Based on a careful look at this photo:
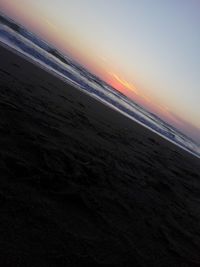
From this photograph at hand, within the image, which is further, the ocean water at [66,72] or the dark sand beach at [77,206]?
the ocean water at [66,72]

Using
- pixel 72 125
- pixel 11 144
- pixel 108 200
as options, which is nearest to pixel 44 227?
pixel 108 200

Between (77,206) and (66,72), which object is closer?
(77,206)

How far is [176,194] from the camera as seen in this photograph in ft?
19.0

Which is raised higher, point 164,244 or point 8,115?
point 164,244

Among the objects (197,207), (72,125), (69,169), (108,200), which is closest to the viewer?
(108,200)

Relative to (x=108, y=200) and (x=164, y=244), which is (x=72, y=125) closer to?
(x=108, y=200)

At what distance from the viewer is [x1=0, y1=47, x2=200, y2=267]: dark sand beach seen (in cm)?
236

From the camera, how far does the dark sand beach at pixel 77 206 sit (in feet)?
7.73

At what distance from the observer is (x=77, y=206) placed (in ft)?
10.4

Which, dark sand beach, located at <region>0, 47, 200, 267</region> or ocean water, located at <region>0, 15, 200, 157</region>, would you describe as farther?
ocean water, located at <region>0, 15, 200, 157</region>

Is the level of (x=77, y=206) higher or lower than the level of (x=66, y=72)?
lower

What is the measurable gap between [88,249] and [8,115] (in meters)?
3.06

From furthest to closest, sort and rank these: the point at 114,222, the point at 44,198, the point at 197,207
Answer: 1. the point at 197,207
2. the point at 114,222
3. the point at 44,198

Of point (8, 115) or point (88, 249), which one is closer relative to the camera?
point (88, 249)
